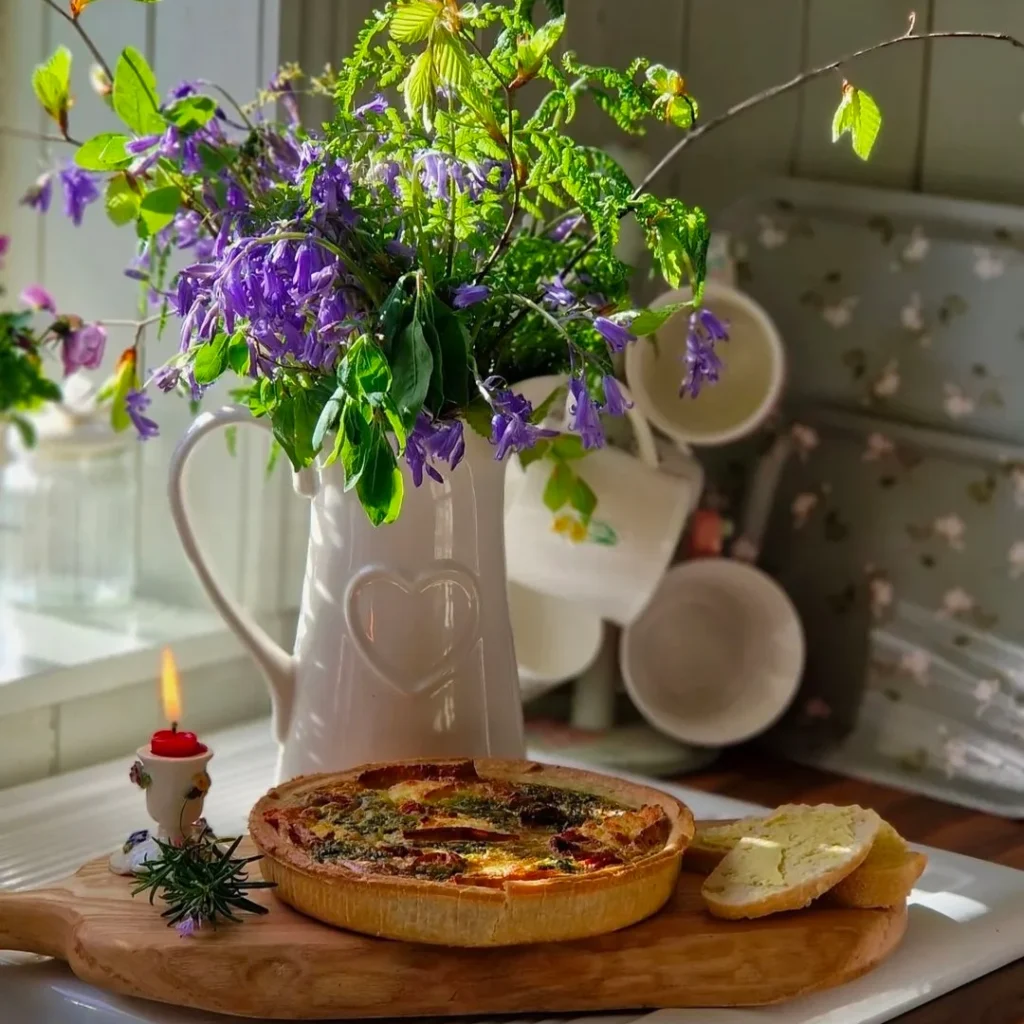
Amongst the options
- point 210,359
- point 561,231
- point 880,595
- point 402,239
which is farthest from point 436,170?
point 880,595

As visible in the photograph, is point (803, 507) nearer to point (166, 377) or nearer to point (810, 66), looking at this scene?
point (810, 66)

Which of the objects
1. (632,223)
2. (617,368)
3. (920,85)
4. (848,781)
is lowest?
(848,781)

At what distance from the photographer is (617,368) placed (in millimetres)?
1530

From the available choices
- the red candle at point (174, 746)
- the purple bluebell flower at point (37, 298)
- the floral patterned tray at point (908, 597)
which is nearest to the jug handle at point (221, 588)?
the red candle at point (174, 746)

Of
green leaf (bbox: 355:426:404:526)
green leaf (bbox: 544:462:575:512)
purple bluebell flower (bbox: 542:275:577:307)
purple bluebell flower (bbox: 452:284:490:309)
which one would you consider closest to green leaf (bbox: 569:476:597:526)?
green leaf (bbox: 544:462:575:512)

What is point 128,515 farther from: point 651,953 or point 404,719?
point 651,953

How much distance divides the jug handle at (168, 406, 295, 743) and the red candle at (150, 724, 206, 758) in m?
0.11

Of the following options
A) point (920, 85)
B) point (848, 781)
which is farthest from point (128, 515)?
point (920, 85)

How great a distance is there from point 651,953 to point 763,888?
3.1 inches

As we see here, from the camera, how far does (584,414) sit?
3.09ft

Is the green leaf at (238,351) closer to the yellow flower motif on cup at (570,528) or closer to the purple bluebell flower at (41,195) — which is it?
the purple bluebell flower at (41,195)

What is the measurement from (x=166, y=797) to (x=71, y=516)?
598mm

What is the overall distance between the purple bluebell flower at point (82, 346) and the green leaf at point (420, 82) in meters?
0.37

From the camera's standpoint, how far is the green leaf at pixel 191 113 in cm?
100
